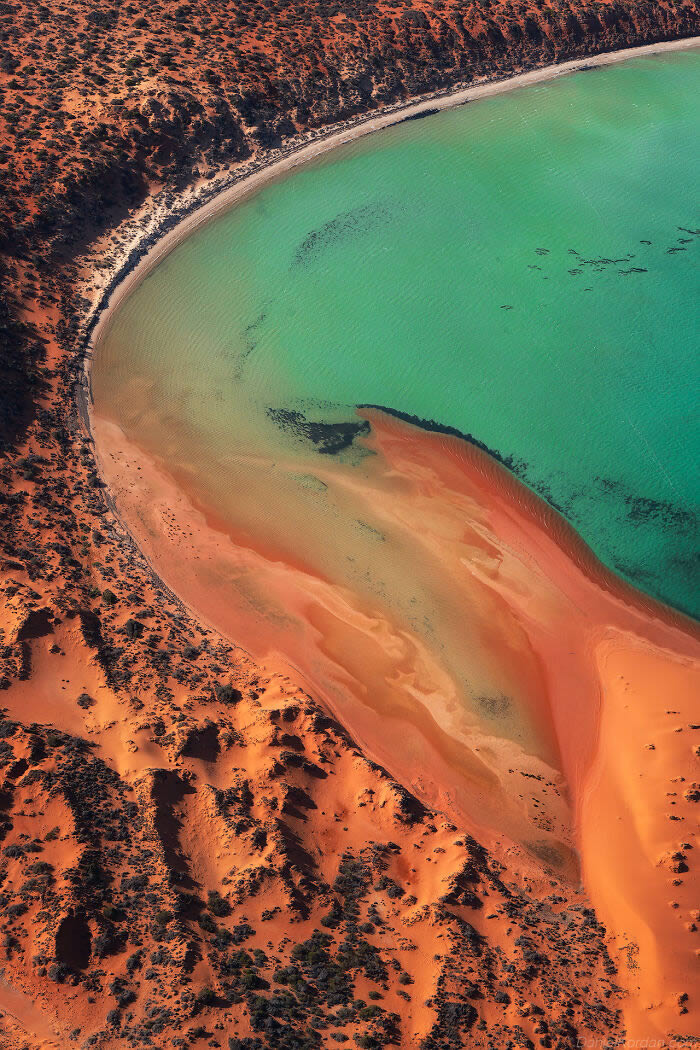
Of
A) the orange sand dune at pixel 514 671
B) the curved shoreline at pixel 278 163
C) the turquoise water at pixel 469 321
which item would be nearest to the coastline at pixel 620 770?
the orange sand dune at pixel 514 671

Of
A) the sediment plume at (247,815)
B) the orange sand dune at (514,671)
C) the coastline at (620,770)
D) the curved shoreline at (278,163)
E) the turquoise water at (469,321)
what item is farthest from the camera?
the curved shoreline at (278,163)

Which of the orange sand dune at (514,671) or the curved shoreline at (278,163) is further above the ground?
the curved shoreline at (278,163)

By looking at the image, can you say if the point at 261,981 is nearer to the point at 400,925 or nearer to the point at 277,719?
the point at 400,925

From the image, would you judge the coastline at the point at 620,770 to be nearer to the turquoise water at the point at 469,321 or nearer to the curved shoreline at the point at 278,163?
the turquoise water at the point at 469,321

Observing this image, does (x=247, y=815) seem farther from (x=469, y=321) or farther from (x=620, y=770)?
(x=469, y=321)

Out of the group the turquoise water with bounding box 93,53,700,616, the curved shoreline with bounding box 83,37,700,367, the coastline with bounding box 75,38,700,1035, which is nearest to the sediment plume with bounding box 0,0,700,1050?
the coastline with bounding box 75,38,700,1035

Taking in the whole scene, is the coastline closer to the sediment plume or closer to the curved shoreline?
the sediment plume
